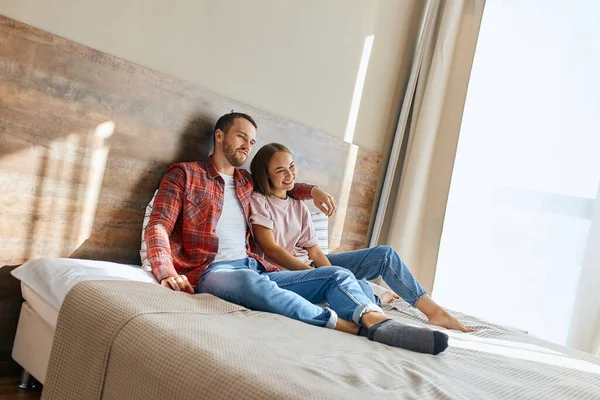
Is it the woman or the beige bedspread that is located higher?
the woman

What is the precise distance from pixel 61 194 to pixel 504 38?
2.68m

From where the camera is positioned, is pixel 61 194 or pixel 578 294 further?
pixel 578 294

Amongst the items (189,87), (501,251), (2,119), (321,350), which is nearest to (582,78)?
(501,251)

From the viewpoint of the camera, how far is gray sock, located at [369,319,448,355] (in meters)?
1.64

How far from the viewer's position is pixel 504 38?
351 centimetres

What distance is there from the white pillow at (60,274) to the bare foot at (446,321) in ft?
3.37

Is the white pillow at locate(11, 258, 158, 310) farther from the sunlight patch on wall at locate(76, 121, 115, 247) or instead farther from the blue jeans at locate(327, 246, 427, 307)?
the blue jeans at locate(327, 246, 427, 307)

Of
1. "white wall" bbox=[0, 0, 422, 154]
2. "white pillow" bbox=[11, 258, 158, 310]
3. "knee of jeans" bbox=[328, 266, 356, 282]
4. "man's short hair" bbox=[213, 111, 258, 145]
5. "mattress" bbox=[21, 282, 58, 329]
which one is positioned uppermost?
"white wall" bbox=[0, 0, 422, 154]

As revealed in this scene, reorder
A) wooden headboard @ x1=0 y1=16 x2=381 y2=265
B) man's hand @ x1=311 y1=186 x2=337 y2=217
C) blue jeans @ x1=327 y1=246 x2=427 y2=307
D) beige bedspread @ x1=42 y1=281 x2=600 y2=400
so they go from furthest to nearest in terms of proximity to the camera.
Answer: man's hand @ x1=311 y1=186 x2=337 y2=217 < blue jeans @ x1=327 y1=246 x2=427 y2=307 < wooden headboard @ x1=0 y1=16 x2=381 y2=265 < beige bedspread @ x1=42 y1=281 x2=600 y2=400

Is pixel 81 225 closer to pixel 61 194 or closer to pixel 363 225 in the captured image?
pixel 61 194

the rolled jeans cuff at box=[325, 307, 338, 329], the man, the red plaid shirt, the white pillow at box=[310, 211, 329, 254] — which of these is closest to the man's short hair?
the man

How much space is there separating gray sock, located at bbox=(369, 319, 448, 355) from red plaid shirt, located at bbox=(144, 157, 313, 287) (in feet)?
2.28

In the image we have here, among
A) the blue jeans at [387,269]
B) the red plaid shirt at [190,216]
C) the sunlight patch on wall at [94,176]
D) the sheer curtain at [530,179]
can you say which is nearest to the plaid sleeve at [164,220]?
the red plaid shirt at [190,216]

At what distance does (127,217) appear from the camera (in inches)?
86.7
